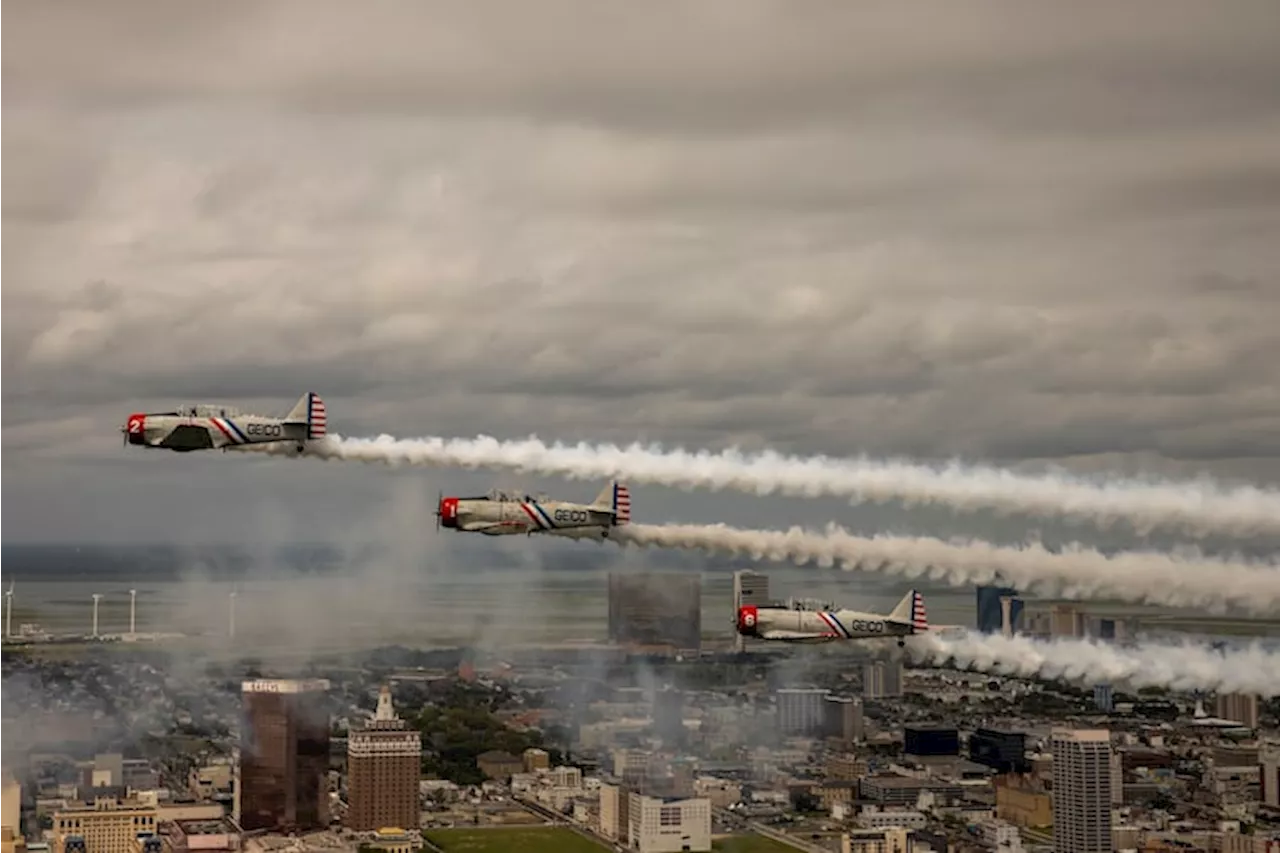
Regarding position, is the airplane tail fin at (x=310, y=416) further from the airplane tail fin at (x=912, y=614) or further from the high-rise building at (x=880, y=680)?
the high-rise building at (x=880, y=680)

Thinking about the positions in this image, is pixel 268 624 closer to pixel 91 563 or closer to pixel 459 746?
pixel 459 746

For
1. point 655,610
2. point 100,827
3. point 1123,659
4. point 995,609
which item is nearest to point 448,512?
point 1123,659

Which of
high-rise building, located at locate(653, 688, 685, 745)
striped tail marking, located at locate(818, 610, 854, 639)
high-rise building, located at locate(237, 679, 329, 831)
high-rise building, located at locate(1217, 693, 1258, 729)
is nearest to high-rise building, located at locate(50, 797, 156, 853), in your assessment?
high-rise building, located at locate(237, 679, 329, 831)

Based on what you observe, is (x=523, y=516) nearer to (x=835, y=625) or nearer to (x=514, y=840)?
(x=835, y=625)

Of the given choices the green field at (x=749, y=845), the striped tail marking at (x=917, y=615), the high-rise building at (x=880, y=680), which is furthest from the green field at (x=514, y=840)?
the striped tail marking at (x=917, y=615)

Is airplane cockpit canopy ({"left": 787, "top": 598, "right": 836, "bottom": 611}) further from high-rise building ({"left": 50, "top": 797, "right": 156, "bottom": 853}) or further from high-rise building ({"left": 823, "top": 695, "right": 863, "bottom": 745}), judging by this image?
high-rise building ({"left": 823, "top": 695, "right": 863, "bottom": 745})
